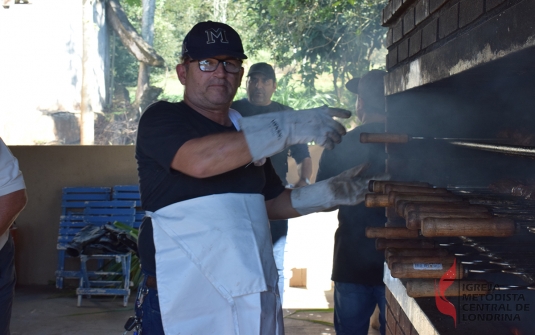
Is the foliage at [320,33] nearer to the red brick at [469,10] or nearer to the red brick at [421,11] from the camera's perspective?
the red brick at [421,11]

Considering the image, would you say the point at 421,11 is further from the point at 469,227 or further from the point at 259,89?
the point at 259,89

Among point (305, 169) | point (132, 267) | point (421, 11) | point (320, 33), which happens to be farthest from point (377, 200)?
point (320, 33)

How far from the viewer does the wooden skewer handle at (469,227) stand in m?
1.43

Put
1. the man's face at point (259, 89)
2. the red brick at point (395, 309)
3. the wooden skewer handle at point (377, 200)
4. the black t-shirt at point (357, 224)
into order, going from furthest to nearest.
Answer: the man's face at point (259, 89) → the black t-shirt at point (357, 224) → the red brick at point (395, 309) → the wooden skewer handle at point (377, 200)

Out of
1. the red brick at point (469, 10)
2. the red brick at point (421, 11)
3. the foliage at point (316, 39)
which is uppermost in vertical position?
the foliage at point (316, 39)

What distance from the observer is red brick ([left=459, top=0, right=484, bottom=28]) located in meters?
1.68

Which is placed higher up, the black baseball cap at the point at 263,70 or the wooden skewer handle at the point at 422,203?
the black baseball cap at the point at 263,70

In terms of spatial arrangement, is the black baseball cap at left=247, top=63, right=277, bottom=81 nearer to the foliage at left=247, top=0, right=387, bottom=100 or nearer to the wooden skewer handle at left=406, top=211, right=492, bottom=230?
the wooden skewer handle at left=406, top=211, right=492, bottom=230

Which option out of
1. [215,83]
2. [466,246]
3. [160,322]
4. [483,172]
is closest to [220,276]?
[160,322]

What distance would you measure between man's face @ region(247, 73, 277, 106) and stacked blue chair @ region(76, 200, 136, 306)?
1.92m

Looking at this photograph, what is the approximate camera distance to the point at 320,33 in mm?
10273

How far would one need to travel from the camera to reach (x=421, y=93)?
2.60m

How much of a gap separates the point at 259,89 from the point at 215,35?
2548mm

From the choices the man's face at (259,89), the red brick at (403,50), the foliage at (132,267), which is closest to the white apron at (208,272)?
the red brick at (403,50)
